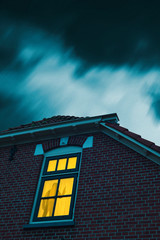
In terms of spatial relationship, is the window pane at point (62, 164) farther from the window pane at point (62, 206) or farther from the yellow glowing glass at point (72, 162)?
the window pane at point (62, 206)

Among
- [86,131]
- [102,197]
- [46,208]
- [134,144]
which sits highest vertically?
[86,131]

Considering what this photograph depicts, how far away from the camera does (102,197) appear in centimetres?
771

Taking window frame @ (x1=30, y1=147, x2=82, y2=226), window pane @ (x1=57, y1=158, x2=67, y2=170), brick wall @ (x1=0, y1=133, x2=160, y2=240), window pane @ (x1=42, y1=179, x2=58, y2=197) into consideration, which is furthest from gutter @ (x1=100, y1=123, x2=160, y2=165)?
window pane @ (x1=42, y1=179, x2=58, y2=197)

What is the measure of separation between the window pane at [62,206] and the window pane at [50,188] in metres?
0.38

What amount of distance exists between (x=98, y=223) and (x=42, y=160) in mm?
3185

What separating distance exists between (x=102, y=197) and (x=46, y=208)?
71.8 inches

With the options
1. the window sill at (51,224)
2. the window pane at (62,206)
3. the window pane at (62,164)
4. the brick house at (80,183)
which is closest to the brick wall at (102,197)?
the brick house at (80,183)

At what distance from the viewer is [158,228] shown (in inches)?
257

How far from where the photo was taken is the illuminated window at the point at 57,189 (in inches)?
315

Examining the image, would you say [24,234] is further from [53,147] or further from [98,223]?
[53,147]

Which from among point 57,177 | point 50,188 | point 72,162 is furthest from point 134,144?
point 50,188

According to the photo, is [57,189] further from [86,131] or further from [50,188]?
[86,131]

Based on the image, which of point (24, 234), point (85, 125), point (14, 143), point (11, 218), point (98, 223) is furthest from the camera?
point (14, 143)

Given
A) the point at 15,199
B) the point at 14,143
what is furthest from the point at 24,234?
the point at 14,143
